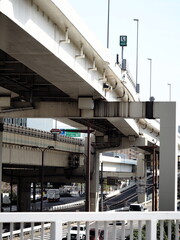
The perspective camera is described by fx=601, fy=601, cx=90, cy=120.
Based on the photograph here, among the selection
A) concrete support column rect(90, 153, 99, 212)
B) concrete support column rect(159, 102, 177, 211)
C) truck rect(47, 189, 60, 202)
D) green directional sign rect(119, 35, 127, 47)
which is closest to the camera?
concrete support column rect(159, 102, 177, 211)

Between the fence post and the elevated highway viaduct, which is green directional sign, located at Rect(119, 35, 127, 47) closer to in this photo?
the elevated highway viaduct

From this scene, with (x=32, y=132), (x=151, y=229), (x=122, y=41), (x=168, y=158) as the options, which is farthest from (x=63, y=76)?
(x=32, y=132)

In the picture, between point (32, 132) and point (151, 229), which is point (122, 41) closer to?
point (32, 132)

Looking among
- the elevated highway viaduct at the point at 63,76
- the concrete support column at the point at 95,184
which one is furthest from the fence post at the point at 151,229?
the concrete support column at the point at 95,184

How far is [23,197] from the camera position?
91.5 meters

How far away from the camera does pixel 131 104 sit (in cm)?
3697

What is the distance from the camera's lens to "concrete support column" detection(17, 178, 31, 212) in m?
90.2

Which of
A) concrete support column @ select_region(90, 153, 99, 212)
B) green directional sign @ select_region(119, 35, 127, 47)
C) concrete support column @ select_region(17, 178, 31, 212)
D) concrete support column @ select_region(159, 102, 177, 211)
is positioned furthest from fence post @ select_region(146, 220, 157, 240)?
concrete support column @ select_region(17, 178, 31, 212)

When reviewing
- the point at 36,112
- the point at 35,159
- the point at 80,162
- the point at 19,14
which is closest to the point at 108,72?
the point at 36,112

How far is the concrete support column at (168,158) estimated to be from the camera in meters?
33.5

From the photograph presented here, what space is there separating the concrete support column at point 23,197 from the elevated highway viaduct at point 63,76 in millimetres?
49179

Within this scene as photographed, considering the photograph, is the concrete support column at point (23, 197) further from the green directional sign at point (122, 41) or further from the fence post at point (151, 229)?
the fence post at point (151, 229)

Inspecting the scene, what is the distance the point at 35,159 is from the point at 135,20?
18876 millimetres

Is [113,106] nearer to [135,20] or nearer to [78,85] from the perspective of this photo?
[78,85]
